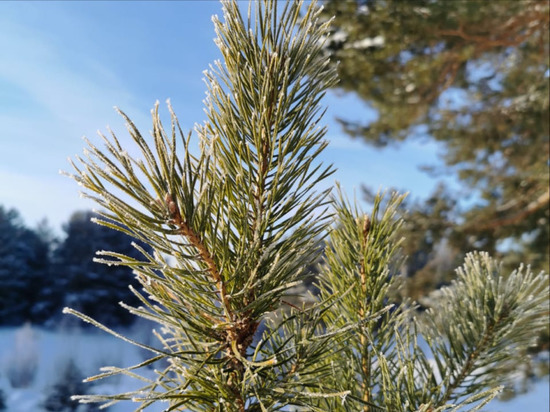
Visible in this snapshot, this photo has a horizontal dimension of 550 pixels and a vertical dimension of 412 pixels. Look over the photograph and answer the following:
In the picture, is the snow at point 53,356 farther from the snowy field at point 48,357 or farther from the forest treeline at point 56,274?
the forest treeline at point 56,274

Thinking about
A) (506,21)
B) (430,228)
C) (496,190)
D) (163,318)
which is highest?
(506,21)

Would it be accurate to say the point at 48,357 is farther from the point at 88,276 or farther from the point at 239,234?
the point at 239,234

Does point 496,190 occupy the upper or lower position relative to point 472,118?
lower

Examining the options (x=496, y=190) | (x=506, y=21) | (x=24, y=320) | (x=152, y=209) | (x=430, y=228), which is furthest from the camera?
(x=24, y=320)

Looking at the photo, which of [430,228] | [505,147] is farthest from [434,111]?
[430,228]

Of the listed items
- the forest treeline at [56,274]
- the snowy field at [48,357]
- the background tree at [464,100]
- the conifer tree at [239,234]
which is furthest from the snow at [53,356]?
the conifer tree at [239,234]

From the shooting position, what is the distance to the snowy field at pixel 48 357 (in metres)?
3.75

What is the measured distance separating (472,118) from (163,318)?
3064mm

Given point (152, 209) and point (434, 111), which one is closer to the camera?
point (152, 209)

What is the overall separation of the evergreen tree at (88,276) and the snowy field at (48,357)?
23cm

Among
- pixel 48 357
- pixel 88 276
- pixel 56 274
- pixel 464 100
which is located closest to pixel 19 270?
pixel 56 274

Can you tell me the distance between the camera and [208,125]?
295 millimetres

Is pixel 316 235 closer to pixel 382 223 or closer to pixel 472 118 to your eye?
pixel 382 223

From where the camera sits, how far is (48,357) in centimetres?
396
